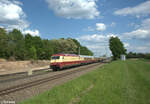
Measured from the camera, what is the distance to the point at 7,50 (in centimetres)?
3456

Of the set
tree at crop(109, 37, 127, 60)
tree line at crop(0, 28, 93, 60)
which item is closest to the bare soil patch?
tree line at crop(0, 28, 93, 60)

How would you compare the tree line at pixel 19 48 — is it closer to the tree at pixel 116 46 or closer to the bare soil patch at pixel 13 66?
the bare soil patch at pixel 13 66

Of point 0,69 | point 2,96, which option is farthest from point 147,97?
point 0,69

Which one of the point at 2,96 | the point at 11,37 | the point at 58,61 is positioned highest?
the point at 11,37

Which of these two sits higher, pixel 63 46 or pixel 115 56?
pixel 63 46

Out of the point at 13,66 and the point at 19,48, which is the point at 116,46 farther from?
the point at 13,66

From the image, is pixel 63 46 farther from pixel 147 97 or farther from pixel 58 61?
pixel 147 97

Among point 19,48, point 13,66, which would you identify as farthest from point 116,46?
point 13,66

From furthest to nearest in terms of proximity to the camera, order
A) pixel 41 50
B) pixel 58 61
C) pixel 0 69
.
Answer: pixel 41 50, pixel 0 69, pixel 58 61

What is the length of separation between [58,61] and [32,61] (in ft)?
53.1

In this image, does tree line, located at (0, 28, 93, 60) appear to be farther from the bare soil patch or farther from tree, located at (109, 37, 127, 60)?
tree, located at (109, 37, 127, 60)

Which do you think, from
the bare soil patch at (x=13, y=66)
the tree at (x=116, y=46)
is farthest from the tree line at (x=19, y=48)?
the tree at (x=116, y=46)

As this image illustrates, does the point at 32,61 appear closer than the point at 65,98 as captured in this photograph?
No

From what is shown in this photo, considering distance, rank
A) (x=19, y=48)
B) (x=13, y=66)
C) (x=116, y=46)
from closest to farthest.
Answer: (x=13, y=66) → (x=19, y=48) → (x=116, y=46)
